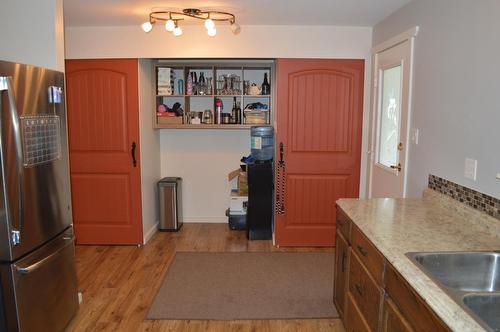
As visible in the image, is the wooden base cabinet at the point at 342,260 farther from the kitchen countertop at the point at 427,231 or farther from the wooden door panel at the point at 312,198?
the wooden door panel at the point at 312,198

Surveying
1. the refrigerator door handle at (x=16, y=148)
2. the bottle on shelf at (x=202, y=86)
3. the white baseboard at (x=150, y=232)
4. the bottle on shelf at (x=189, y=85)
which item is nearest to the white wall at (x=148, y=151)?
the white baseboard at (x=150, y=232)

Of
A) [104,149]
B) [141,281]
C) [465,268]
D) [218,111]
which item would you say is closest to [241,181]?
[218,111]

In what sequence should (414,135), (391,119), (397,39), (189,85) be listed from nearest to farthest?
(414,135), (397,39), (391,119), (189,85)

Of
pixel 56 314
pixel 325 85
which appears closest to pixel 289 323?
pixel 56 314

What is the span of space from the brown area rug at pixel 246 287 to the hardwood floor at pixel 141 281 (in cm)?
9

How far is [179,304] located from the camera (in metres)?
3.07

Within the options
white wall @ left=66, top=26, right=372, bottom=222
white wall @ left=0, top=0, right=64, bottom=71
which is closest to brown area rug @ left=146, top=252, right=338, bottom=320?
white wall @ left=66, top=26, right=372, bottom=222

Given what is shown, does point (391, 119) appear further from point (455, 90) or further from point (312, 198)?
point (312, 198)

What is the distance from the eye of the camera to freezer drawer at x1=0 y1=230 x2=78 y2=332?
6.90 feet

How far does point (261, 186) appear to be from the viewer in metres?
4.48

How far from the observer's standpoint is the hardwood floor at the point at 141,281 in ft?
9.13

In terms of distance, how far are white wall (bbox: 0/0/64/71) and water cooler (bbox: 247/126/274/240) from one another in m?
2.34

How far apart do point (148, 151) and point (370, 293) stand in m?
3.24

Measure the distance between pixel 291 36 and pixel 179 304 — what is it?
2800 mm
